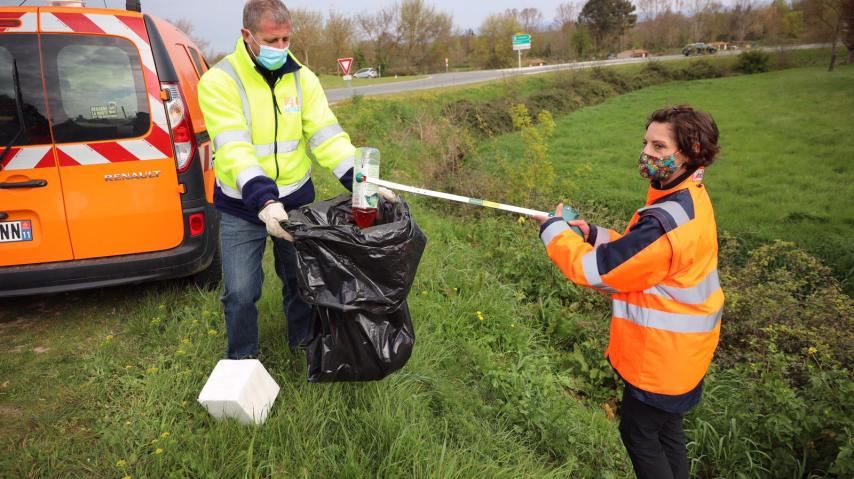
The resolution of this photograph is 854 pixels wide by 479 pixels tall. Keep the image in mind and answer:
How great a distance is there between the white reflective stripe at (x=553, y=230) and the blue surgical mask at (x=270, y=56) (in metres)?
1.45

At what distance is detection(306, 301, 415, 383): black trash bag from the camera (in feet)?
7.04

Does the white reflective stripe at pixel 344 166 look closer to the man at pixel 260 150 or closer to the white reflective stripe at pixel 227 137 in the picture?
the man at pixel 260 150

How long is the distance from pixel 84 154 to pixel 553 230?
2.84 meters

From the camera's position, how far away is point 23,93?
303cm

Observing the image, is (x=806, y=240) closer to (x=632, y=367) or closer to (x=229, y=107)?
(x=632, y=367)

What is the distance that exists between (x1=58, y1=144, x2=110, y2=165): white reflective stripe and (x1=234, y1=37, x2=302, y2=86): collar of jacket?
55.2 inches

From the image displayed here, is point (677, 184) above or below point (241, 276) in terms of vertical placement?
above

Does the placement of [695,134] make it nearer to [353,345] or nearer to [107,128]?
[353,345]

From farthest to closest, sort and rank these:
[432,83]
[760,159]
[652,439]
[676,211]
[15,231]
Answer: [432,83] < [760,159] < [15,231] < [652,439] < [676,211]

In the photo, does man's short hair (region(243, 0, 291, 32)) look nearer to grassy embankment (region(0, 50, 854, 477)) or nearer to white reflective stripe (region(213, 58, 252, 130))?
white reflective stripe (region(213, 58, 252, 130))

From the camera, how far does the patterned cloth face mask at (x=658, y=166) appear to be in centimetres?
207

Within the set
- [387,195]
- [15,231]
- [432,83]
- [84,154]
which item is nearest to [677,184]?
[387,195]

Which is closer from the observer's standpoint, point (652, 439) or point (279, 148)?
point (652, 439)

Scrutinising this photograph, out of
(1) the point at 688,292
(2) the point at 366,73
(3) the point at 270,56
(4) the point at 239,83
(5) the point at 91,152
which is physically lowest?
(1) the point at 688,292
